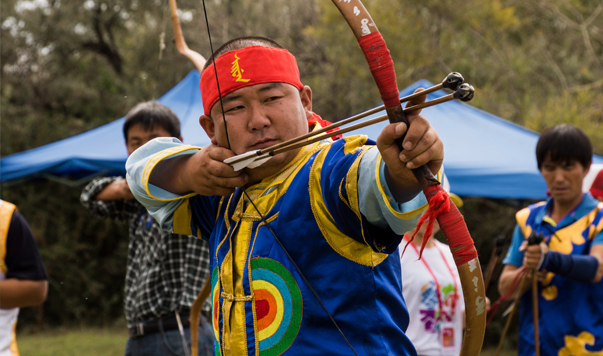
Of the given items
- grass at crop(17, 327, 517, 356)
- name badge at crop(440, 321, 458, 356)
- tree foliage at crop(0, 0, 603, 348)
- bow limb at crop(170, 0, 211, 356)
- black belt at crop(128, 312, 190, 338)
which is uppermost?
tree foliage at crop(0, 0, 603, 348)

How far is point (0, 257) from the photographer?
2.42 m

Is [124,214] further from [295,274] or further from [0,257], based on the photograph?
[295,274]

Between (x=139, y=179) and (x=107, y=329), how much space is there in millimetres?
9144

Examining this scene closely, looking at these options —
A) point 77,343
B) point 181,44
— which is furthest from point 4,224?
point 77,343

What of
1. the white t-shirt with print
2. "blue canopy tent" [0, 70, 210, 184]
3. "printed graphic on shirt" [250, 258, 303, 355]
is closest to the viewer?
"printed graphic on shirt" [250, 258, 303, 355]

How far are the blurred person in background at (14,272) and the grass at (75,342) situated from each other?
6045 millimetres

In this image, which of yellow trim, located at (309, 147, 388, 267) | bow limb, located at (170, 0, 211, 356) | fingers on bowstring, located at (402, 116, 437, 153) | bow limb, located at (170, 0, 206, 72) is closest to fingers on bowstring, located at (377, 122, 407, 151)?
fingers on bowstring, located at (402, 116, 437, 153)

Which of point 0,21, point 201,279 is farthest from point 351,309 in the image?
point 0,21

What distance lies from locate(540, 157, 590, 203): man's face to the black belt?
1868 mm

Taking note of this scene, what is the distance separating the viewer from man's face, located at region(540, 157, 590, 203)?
2.98 meters

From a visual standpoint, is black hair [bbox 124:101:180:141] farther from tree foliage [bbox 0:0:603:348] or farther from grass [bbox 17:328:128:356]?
grass [bbox 17:328:128:356]

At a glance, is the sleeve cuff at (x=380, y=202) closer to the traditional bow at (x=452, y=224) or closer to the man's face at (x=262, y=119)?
the traditional bow at (x=452, y=224)

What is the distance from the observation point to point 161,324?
8.87 ft

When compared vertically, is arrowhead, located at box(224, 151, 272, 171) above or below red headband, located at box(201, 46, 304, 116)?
below
